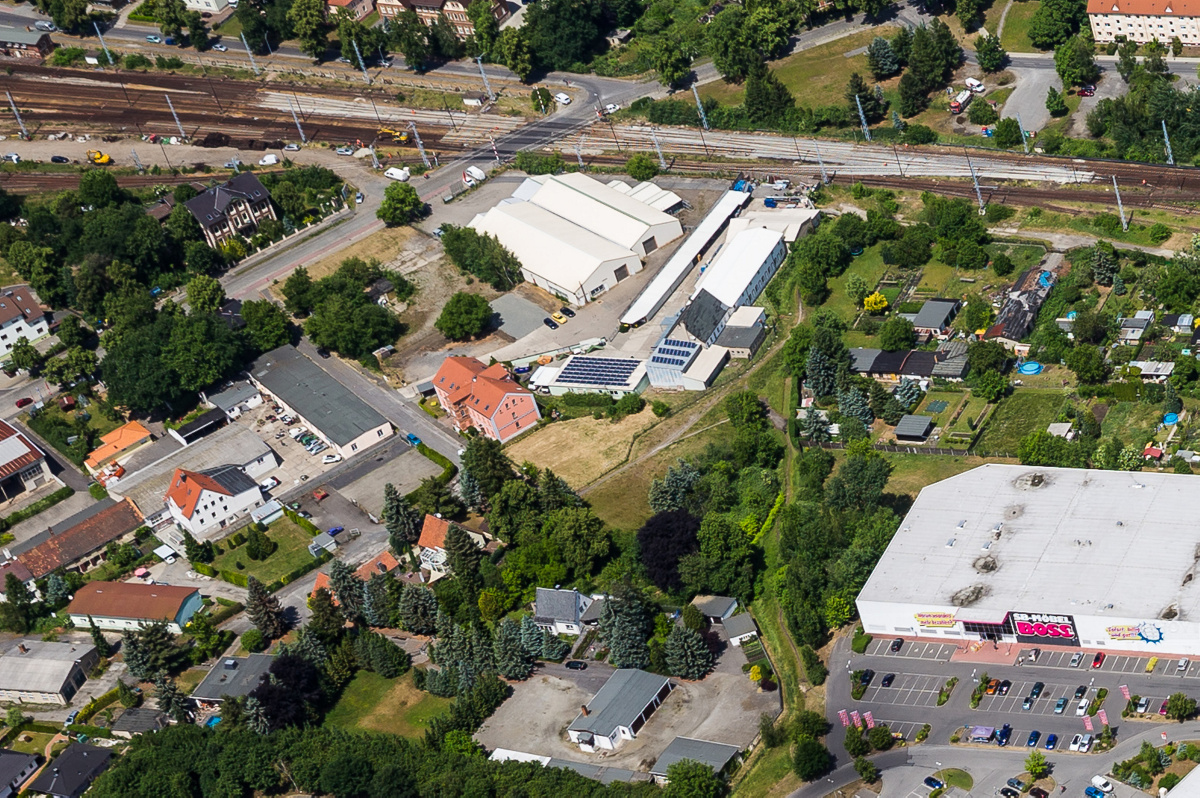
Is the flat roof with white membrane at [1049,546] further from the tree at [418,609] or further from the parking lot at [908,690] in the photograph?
the tree at [418,609]

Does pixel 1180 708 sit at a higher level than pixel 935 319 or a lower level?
lower

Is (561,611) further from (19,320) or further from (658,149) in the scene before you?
(19,320)

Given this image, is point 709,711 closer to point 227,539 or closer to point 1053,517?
point 1053,517

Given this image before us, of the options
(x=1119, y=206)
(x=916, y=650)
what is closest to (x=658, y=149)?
(x=1119, y=206)

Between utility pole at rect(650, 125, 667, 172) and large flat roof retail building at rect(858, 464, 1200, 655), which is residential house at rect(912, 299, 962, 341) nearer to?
large flat roof retail building at rect(858, 464, 1200, 655)

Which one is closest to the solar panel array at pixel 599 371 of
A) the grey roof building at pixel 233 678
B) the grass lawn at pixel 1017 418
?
the grass lawn at pixel 1017 418

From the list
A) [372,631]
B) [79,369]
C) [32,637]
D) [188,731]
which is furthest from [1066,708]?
[79,369]

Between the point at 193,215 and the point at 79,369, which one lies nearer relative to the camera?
the point at 79,369
